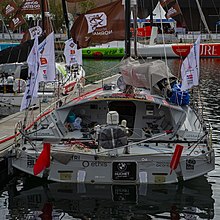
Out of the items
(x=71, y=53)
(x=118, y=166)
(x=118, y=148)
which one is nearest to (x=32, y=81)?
(x=118, y=148)

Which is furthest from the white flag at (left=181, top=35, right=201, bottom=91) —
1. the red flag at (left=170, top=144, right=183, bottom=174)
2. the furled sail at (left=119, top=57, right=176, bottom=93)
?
the red flag at (left=170, top=144, right=183, bottom=174)

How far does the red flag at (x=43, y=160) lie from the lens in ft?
52.3

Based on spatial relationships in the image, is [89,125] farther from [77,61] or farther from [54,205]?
[77,61]

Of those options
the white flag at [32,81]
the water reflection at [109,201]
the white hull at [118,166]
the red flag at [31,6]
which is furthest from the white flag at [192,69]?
the red flag at [31,6]

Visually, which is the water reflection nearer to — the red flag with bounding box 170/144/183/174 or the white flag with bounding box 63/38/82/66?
the red flag with bounding box 170/144/183/174

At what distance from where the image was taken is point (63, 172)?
16547mm

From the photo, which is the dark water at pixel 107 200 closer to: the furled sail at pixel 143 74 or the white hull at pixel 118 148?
the white hull at pixel 118 148

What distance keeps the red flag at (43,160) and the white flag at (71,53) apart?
18.7 metres

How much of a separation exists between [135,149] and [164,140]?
1.08m

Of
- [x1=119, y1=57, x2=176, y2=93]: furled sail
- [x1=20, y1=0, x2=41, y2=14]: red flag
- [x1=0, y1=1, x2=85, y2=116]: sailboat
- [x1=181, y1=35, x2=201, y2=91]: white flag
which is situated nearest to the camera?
[x1=181, y1=35, x2=201, y2=91]: white flag

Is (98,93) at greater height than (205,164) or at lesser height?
greater

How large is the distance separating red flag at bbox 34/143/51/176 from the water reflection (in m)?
0.80

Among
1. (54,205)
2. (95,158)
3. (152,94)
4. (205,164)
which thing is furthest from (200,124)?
(54,205)

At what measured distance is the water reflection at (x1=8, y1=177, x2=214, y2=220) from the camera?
1498 cm
